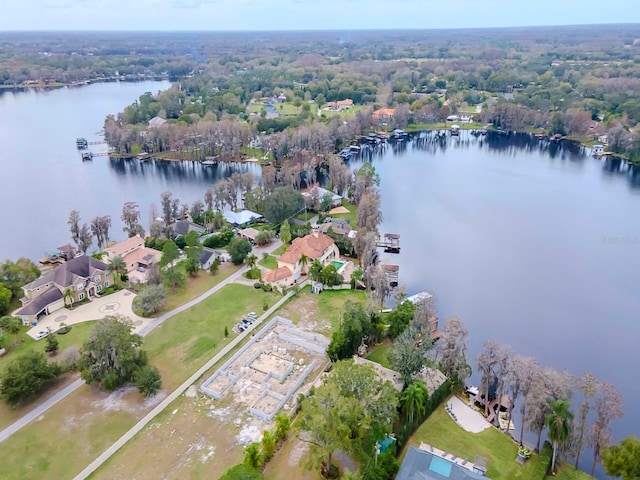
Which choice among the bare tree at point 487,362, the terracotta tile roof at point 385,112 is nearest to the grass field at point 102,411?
the bare tree at point 487,362

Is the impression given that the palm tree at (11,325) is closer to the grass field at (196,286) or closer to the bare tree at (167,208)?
the grass field at (196,286)

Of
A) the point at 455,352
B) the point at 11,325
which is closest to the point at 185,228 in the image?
the point at 11,325

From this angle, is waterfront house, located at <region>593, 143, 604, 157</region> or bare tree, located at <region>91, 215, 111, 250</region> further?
waterfront house, located at <region>593, 143, 604, 157</region>

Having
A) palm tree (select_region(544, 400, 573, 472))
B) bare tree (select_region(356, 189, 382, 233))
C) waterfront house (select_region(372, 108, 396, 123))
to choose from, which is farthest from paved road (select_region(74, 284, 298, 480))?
waterfront house (select_region(372, 108, 396, 123))

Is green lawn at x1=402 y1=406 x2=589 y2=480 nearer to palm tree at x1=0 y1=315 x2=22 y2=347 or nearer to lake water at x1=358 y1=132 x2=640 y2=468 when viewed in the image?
lake water at x1=358 y1=132 x2=640 y2=468

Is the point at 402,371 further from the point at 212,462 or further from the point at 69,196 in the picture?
the point at 69,196

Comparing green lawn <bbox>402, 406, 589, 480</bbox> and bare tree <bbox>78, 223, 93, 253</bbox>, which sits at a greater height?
bare tree <bbox>78, 223, 93, 253</bbox>
